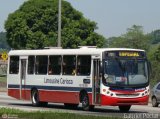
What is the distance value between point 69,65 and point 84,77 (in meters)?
1.60

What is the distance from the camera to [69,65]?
98.9 ft

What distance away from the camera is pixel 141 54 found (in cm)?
2855

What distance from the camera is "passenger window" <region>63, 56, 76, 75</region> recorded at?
97.9 feet

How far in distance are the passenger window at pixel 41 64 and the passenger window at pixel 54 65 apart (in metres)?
0.37

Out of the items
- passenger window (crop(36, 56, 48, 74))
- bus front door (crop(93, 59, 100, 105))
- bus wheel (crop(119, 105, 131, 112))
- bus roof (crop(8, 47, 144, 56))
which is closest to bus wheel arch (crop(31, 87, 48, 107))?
passenger window (crop(36, 56, 48, 74))

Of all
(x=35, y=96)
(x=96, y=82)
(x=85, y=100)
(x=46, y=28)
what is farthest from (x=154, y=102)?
(x=46, y=28)

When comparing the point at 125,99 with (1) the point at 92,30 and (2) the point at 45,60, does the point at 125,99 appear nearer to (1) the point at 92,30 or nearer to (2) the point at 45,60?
(2) the point at 45,60

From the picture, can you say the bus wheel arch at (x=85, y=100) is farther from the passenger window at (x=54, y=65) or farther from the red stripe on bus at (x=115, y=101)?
the passenger window at (x=54, y=65)

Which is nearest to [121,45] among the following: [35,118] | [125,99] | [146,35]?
[146,35]

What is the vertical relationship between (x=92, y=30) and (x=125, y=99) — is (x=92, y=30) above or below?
above

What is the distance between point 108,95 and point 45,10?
2183 inches

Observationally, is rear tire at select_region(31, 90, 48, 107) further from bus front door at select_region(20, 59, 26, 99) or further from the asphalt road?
the asphalt road

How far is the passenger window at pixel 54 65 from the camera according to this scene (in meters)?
31.1

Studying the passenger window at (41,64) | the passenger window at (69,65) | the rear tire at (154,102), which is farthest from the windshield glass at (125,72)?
the rear tire at (154,102)
